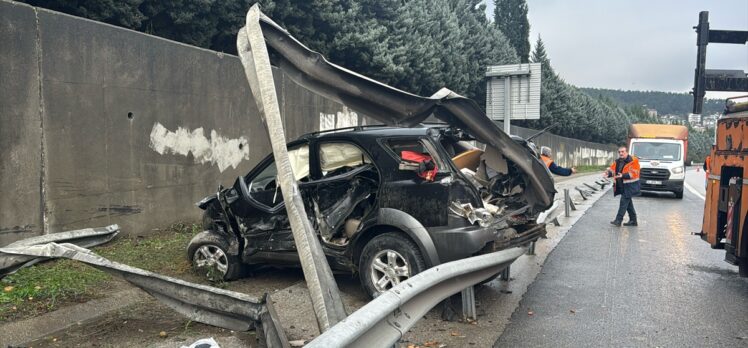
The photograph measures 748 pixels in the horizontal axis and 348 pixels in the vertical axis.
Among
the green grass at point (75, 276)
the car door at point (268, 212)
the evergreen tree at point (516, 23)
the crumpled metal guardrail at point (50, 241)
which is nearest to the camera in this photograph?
the crumpled metal guardrail at point (50, 241)

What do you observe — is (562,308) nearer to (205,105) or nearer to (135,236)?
(135,236)

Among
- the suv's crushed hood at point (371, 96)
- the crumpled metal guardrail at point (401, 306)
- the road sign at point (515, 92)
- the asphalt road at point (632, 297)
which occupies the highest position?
the road sign at point (515, 92)

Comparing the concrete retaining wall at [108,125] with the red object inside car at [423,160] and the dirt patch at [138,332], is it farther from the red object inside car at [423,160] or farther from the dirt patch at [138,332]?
the red object inside car at [423,160]

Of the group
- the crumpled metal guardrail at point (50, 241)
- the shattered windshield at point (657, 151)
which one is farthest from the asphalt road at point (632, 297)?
the shattered windshield at point (657, 151)

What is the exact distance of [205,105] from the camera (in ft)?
31.4

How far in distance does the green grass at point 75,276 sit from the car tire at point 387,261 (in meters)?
2.42

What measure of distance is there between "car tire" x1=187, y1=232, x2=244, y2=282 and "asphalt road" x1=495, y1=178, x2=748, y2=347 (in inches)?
124

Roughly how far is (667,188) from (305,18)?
13813 millimetres

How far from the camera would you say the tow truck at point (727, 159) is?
636 centimetres

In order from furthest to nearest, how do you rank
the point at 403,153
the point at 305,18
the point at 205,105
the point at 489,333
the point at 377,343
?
the point at 305,18, the point at 205,105, the point at 403,153, the point at 489,333, the point at 377,343

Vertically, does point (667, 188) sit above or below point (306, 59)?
below

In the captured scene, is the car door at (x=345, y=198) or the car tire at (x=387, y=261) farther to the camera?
the car door at (x=345, y=198)

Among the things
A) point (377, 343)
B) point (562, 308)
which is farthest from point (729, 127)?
point (377, 343)

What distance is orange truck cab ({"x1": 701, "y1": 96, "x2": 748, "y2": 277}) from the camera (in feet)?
20.7
